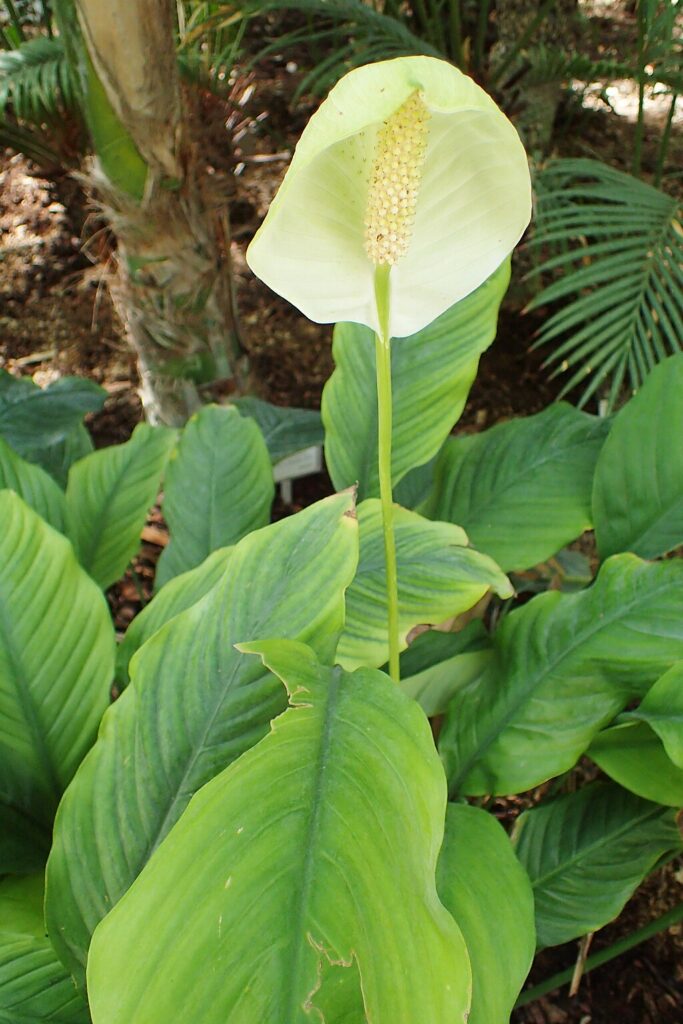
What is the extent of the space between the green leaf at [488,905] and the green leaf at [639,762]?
0.15 m

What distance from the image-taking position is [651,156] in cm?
223

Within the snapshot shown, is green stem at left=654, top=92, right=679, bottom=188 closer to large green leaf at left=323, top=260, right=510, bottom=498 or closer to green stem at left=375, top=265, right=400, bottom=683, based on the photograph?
large green leaf at left=323, top=260, right=510, bottom=498

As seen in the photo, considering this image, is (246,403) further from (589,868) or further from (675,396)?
(589,868)

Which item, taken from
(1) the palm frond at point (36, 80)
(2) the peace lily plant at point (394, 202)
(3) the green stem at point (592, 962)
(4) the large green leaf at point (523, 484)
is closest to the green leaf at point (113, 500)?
(4) the large green leaf at point (523, 484)

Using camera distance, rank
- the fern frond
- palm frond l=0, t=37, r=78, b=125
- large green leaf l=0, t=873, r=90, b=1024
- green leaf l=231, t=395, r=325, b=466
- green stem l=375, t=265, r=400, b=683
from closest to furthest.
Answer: green stem l=375, t=265, r=400, b=683 < large green leaf l=0, t=873, r=90, b=1024 < green leaf l=231, t=395, r=325, b=466 < the fern frond < palm frond l=0, t=37, r=78, b=125

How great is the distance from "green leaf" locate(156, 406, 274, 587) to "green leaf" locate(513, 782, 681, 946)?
0.50 metres

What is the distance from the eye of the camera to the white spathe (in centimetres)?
39

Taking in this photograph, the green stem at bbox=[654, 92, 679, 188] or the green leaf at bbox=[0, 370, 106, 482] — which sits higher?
the green stem at bbox=[654, 92, 679, 188]

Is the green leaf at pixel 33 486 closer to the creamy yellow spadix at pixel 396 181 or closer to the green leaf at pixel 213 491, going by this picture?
the green leaf at pixel 213 491

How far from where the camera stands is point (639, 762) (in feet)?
2.59

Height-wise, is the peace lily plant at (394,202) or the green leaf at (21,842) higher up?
the peace lily plant at (394,202)

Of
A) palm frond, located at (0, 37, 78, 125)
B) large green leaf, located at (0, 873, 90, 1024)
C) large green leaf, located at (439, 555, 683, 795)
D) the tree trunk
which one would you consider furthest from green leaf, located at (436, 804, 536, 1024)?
palm frond, located at (0, 37, 78, 125)

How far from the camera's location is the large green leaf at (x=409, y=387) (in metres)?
0.93

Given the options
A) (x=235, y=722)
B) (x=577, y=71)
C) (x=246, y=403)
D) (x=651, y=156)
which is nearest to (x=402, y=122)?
(x=235, y=722)
